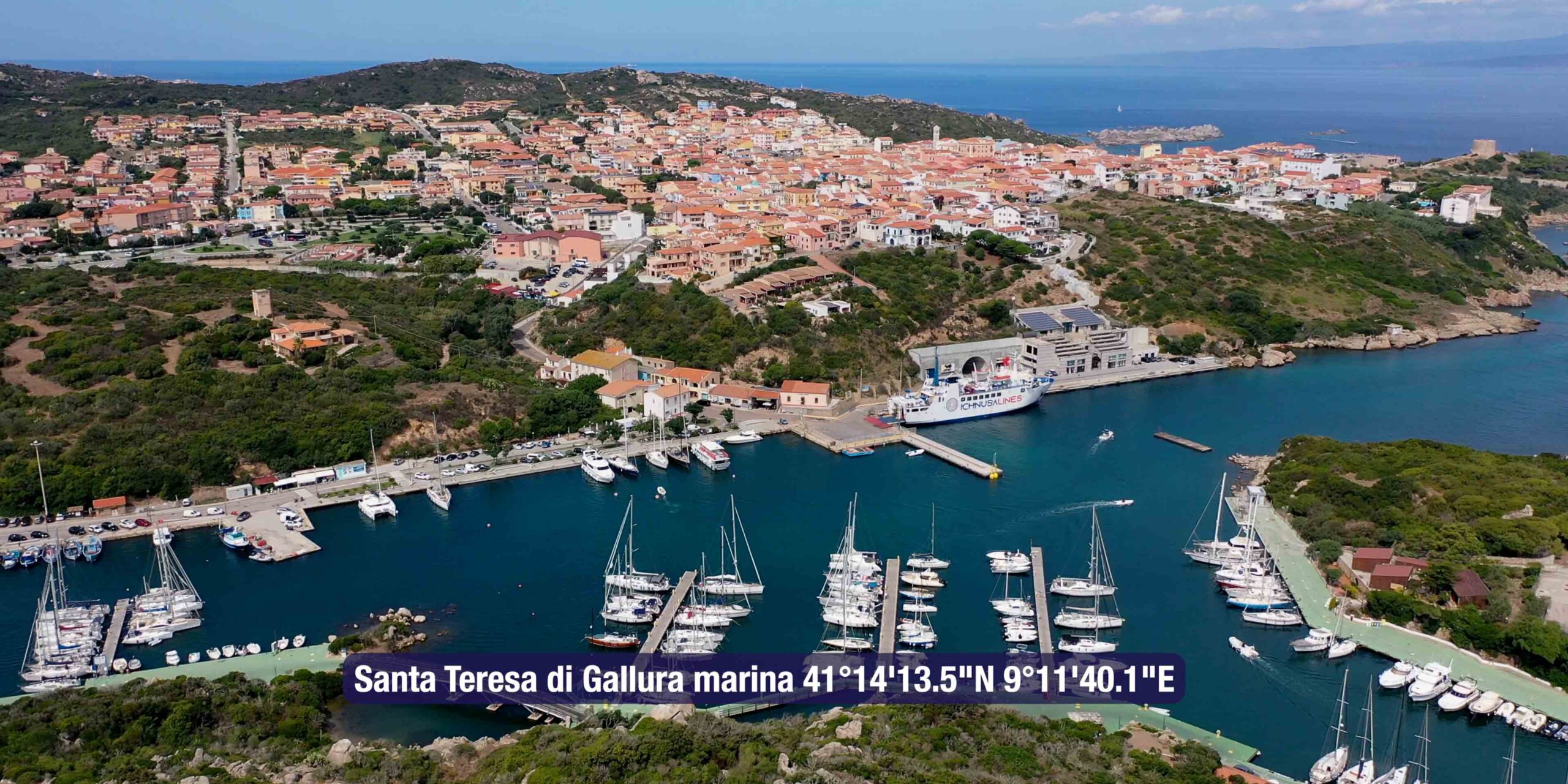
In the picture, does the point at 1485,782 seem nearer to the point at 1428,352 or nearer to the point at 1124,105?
the point at 1428,352

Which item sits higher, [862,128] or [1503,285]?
[862,128]

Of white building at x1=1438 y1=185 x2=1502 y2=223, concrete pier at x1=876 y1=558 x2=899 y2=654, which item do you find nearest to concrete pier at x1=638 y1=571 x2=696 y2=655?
concrete pier at x1=876 y1=558 x2=899 y2=654

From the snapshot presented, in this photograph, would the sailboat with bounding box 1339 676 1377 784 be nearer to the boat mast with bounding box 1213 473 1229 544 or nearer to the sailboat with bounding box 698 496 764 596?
the boat mast with bounding box 1213 473 1229 544

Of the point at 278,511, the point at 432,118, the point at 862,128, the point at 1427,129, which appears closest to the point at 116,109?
the point at 432,118

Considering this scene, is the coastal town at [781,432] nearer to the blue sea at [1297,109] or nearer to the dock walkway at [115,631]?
the dock walkway at [115,631]

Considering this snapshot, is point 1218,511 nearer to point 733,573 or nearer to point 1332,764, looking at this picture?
point 1332,764

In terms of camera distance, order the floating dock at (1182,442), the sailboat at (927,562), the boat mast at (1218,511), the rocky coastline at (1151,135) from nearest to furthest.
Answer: the sailboat at (927,562) < the boat mast at (1218,511) < the floating dock at (1182,442) < the rocky coastline at (1151,135)

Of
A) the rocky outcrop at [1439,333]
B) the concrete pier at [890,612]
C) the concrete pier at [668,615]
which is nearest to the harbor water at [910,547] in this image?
the concrete pier at [890,612]
